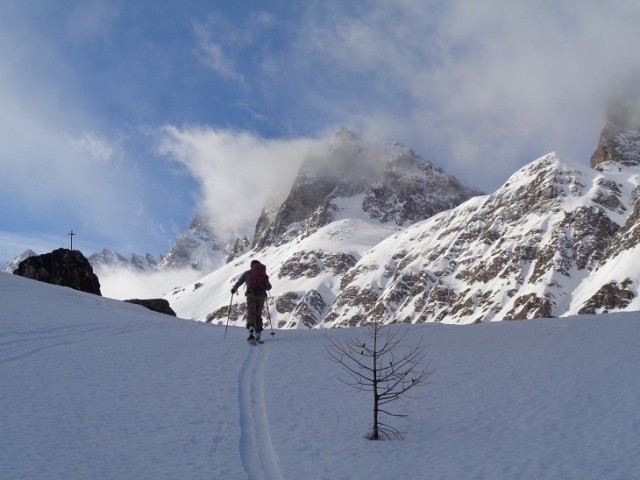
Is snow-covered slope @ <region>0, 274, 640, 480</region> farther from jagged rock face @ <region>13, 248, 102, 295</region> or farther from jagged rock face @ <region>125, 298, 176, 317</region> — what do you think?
jagged rock face @ <region>13, 248, 102, 295</region>

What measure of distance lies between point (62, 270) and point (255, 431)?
38023mm

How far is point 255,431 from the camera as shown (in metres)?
7.24

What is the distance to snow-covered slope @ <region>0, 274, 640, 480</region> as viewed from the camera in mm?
5820

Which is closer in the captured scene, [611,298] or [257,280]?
[257,280]

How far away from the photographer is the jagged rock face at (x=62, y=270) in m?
40.2

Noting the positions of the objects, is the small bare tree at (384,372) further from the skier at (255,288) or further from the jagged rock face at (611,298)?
the jagged rock face at (611,298)

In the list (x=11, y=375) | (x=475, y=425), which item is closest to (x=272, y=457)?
(x=475, y=425)

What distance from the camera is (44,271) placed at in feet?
132

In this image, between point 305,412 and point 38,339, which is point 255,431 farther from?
point 38,339

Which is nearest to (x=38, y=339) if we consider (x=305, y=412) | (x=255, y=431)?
(x=305, y=412)

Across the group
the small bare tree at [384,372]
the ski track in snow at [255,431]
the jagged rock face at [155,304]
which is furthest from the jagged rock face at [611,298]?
the ski track in snow at [255,431]

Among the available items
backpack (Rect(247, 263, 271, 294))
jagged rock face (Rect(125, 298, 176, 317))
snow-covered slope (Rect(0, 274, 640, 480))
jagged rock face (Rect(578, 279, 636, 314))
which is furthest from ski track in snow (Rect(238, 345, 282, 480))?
jagged rock face (Rect(578, 279, 636, 314))

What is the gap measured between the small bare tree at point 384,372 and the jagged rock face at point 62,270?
30.9 m

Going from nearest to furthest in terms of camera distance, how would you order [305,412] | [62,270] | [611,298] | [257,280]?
[305,412]
[257,280]
[62,270]
[611,298]
